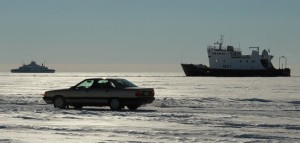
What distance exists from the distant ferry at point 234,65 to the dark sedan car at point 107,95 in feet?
440

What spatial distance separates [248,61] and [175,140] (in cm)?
15038

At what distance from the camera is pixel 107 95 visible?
2491 centimetres

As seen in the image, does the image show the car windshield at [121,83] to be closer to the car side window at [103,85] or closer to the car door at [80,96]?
the car side window at [103,85]

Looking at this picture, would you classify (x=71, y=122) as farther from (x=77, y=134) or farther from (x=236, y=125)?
(x=236, y=125)

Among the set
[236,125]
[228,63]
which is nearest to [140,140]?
[236,125]

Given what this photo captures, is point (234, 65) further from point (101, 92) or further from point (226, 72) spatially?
point (101, 92)

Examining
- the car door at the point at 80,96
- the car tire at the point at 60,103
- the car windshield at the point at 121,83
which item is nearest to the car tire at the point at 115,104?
the car windshield at the point at 121,83

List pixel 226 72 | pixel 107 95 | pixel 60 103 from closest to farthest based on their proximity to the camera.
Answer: pixel 107 95 < pixel 60 103 < pixel 226 72

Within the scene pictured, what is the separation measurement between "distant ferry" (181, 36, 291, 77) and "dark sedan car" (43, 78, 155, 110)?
134 meters

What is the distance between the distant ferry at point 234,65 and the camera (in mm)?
158750

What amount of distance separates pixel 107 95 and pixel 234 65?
448 ft

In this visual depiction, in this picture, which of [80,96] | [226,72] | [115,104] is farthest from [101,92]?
[226,72]

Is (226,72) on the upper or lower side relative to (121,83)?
upper

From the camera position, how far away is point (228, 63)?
15912 cm
